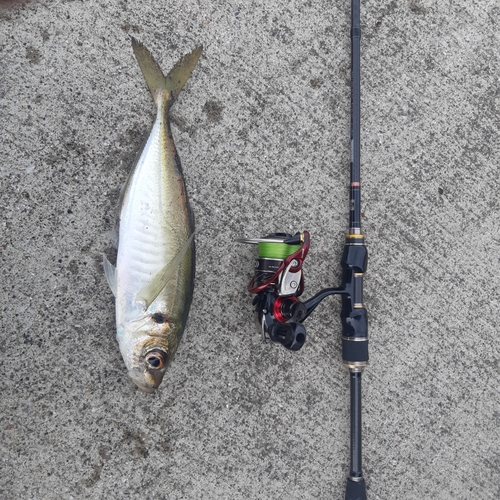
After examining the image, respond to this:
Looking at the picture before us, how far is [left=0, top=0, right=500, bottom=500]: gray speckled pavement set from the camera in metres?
2.00

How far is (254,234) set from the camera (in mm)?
2127

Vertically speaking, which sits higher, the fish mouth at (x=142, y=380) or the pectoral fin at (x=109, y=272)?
the pectoral fin at (x=109, y=272)

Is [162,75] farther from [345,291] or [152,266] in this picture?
[345,291]

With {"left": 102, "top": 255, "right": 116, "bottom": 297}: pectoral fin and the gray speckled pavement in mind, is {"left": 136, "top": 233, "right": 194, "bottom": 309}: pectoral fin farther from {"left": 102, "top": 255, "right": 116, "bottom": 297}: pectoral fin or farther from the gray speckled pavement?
the gray speckled pavement

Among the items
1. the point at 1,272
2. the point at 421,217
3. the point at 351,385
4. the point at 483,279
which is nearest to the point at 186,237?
the point at 1,272

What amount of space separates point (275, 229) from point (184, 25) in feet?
3.45

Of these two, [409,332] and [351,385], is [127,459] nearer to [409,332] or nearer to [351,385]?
[351,385]

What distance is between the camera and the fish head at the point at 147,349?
6.03 feet

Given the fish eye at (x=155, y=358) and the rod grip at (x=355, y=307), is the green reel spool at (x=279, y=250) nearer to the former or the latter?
the rod grip at (x=355, y=307)

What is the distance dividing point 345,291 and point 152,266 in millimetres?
860

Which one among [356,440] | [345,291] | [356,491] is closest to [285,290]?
[345,291]

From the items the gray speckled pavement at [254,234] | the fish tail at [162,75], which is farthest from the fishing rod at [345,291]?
the fish tail at [162,75]

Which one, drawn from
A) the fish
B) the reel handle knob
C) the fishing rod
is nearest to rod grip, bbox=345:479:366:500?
the fishing rod

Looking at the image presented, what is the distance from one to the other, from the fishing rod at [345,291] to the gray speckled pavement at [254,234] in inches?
4.4
